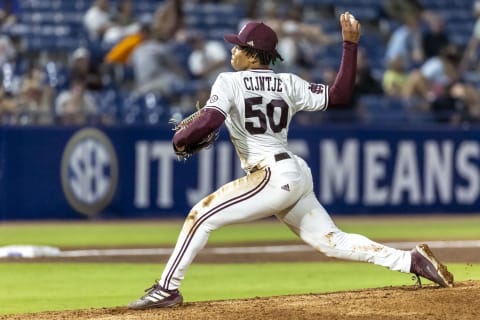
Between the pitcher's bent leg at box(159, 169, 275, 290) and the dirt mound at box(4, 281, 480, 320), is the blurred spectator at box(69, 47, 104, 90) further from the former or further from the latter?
the pitcher's bent leg at box(159, 169, 275, 290)

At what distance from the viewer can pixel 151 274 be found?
1120 centimetres

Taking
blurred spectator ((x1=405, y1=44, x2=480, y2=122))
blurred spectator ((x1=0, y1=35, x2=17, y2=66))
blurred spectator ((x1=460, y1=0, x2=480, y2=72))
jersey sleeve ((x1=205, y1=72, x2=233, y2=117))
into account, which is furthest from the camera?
blurred spectator ((x1=460, y1=0, x2=480, y2=72))

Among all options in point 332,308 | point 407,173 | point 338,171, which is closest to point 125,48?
point 338,171

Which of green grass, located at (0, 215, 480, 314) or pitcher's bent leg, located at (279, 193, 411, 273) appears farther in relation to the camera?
green grass, located at (0, 215, 480, 314)

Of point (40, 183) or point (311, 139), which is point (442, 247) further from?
point (40, 183)

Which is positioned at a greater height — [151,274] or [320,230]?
[320,230]

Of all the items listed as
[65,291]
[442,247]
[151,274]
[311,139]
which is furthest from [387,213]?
[65,291]

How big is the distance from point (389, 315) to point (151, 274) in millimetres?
4270

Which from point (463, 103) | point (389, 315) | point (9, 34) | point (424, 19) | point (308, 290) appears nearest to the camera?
point (389, 315)

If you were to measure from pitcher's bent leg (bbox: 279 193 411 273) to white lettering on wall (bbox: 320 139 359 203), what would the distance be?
9572 mm

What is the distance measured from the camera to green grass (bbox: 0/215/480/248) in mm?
14422

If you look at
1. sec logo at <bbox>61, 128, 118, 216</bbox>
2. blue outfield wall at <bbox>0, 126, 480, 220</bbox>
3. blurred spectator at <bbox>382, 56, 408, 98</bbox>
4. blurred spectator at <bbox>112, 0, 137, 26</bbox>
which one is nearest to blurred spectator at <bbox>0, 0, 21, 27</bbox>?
blurred spectator at <bbox>112, 0, 137, 26</bbox>

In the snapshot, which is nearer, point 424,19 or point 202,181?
point 202,181

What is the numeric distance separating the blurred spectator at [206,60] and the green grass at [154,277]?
640cm
